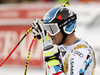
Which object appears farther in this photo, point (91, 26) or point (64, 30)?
point (91, 26)

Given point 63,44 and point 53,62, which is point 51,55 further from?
point 63,44

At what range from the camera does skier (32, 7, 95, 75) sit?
10.5 ft

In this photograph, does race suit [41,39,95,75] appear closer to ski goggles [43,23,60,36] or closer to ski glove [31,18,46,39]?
ski goggles [43,23,60,36]

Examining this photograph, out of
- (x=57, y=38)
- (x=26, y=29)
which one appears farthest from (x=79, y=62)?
(x=26, y=29)

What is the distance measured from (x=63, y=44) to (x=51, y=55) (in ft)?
1.67

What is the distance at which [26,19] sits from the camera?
8953 millimetres

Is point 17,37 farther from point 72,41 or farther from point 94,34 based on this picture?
point 72,41

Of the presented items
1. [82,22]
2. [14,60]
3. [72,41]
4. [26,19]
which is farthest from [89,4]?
[72,41]

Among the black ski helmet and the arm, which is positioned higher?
the black ski helmet

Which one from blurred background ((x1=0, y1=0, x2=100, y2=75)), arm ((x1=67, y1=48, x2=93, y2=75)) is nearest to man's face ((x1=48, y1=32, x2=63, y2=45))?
arm ((x1=67, y1=48, x2=93, y2=75))

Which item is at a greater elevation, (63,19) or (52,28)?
(63,19)

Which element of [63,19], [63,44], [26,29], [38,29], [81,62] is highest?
[26,29]

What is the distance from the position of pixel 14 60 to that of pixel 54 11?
5.14 metres

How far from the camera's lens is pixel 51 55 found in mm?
3184
